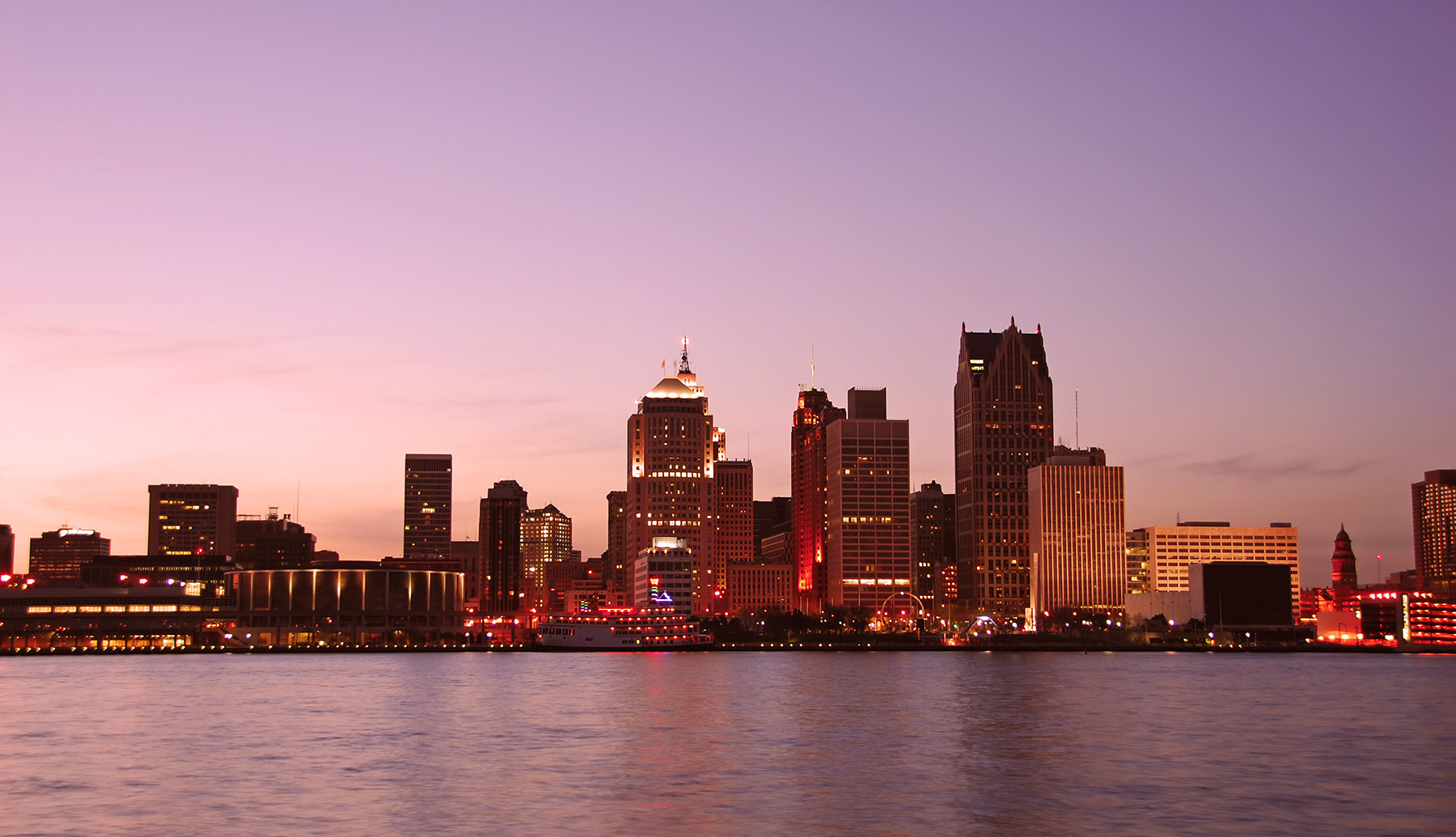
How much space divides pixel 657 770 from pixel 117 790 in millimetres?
23509

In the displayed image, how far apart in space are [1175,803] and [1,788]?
161 feet

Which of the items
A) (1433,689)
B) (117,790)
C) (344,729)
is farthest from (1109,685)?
(117,790)

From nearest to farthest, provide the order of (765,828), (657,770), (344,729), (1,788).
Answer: (765,828)
(1,788)
(657,770)
(344,729)

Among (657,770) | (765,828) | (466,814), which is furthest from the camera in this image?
(657,770)

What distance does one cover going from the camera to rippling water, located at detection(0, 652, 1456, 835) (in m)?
54.5

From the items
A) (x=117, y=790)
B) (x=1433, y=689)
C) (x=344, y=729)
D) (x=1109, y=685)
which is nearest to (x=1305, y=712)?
(x=1109, y=685)

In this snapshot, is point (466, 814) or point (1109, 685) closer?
point (466, 814)

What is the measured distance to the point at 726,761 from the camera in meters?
71.4

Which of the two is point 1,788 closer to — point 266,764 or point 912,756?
point 266,764

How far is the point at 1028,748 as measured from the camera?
257 feet

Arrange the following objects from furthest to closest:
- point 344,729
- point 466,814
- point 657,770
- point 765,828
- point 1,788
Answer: point 344,729 < point 657,770 < point 1,788 < point 466,814 < point 765,828

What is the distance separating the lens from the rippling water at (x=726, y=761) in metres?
54.5

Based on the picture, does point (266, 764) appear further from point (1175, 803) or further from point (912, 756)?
point (1175, 803)

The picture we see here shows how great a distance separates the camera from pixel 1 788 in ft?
203
